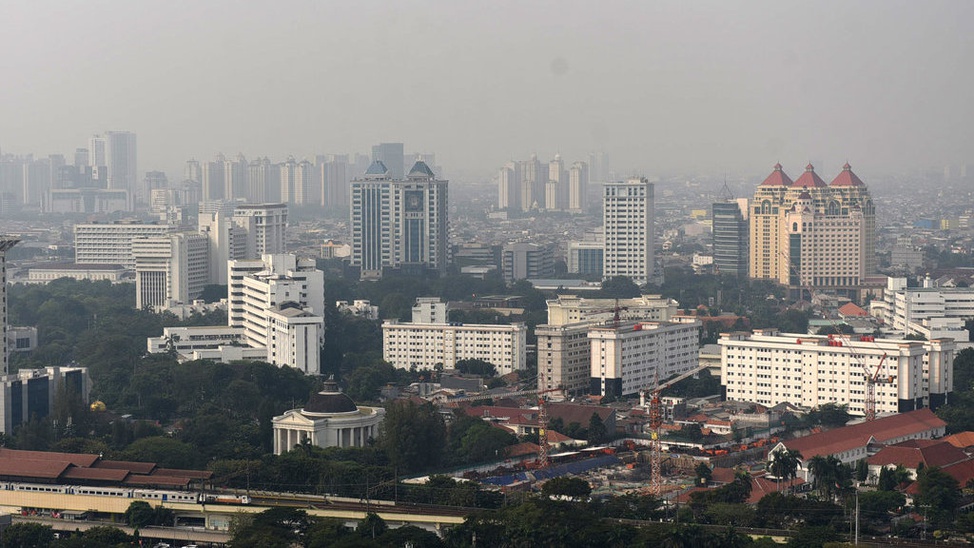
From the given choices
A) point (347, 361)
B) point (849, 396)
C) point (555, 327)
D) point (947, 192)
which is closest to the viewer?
point (849, 396)

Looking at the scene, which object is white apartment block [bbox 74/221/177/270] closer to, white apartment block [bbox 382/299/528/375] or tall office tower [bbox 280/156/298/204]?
white apartment block [bbox 382/299/528/375]

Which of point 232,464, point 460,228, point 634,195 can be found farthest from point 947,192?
point 232,464

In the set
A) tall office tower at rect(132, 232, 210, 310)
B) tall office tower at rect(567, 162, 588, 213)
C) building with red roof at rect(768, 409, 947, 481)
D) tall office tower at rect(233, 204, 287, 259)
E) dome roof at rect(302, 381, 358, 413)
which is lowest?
building with red roof at rect(768, 409, 947, 481)

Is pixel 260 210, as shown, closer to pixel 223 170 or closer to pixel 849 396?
pixel 849 396

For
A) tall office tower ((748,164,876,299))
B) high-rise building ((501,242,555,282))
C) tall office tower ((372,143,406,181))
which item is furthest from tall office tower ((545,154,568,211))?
tall office tower ((748,164,876,299))

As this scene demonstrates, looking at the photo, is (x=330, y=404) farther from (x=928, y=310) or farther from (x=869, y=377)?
(x=928, y=310)

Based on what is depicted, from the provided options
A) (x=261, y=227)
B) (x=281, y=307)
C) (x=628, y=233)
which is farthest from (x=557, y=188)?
(x=281, y=307)
